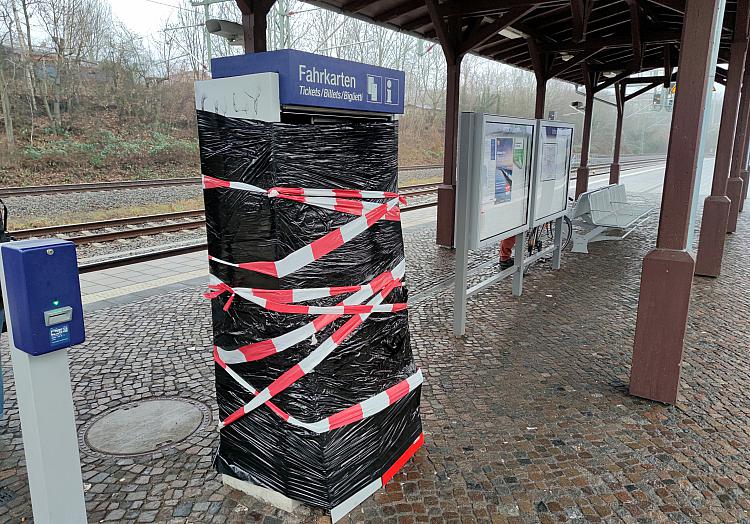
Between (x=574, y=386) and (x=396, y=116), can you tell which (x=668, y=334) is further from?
(x=396, y=116)

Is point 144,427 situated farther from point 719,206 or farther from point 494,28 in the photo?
point 719,206

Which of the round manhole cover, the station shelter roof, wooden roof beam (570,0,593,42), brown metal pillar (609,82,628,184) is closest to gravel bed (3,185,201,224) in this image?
the station shelter roof

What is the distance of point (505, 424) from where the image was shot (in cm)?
376

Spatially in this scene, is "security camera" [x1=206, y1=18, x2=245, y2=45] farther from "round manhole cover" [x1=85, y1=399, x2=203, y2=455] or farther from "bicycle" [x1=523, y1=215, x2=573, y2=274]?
"round manhole cover" [x1=85, y1=399, x2=203, y2=455]

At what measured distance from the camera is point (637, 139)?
75.4 metres

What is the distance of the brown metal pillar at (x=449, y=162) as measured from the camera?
9.25m

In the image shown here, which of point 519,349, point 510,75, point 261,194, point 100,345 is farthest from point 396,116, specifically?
point 510,75

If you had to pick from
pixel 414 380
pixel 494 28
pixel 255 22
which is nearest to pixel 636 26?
pixel 494 28

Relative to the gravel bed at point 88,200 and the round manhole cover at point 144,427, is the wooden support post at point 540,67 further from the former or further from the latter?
the round manhole cover at point 144,427

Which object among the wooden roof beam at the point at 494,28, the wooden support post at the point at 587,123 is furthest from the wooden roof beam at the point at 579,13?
the wooden support post at the point at 587,123

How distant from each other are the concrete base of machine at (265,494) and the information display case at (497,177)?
3220mm

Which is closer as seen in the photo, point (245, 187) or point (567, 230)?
point (245, 187)

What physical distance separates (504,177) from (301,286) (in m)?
3.72

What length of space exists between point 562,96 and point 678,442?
5793 cm
